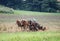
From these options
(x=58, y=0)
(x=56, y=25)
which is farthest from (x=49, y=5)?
(x=56, y=25)

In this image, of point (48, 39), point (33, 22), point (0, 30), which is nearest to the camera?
point (48, 39)

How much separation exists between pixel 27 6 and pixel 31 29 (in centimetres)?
578

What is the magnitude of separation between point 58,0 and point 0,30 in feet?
25.6

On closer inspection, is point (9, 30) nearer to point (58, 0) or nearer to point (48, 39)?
point (48, 39)

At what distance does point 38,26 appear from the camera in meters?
9.67

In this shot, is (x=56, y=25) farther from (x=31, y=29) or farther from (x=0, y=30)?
(x=0, y=30)

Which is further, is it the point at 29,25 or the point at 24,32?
the point at 29,25

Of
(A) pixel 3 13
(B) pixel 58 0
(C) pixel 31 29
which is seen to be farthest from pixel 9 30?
(B) pixel 58 0

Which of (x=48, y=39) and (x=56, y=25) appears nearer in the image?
(x=48, y=39)

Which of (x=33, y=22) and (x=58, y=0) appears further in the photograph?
(x=58, y=0)

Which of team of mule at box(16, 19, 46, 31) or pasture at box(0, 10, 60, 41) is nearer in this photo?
pasture at box(0, 10, 60, 41)

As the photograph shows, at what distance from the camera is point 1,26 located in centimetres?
927

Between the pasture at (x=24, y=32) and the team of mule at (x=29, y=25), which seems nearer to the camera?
the pasture at (x=24, y=32)

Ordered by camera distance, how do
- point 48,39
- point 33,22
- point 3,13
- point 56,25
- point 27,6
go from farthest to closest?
point 27,6
point 3,13
point 56,25
point 33,22
point 48,39
